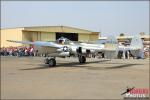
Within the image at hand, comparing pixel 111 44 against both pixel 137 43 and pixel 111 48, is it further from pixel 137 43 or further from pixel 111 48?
pixel 137 43

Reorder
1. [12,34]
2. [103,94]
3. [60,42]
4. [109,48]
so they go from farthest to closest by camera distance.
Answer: [12,34], [60,42], [109,48], [103,94]

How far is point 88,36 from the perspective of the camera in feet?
196

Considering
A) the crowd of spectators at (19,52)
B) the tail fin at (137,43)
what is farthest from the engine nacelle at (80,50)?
the crowd of spectators at (19,52)

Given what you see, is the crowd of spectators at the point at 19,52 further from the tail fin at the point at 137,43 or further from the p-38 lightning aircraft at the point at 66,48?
the tail fin at the point at 137,43

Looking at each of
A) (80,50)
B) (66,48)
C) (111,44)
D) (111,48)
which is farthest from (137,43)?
(66,48)

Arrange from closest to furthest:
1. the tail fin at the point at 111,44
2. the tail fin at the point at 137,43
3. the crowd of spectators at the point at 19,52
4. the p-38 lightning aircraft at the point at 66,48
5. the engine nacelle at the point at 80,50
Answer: the tail fin at the point at 111,44 → the p-38 lightning aircraft at the point at 66,48 → the tail fin at the point at 137,43 → the engine nacelle at the point at 80,50 → the crowd of spectators at the point at 19,52

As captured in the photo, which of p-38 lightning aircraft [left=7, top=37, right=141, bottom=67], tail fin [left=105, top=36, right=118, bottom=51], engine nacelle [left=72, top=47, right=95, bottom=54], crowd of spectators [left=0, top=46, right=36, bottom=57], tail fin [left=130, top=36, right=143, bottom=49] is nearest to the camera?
tail fin [left=105, top=36, right=118, bottom=51]

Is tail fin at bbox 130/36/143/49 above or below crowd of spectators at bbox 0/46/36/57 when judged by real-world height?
above

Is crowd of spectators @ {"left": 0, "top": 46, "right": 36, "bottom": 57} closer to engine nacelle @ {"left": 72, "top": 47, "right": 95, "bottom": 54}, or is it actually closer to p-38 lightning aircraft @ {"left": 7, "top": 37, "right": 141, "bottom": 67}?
p-38 lightning aircraft @ {"left": 7, "top": 37, "right": 141, "bottom": 67}

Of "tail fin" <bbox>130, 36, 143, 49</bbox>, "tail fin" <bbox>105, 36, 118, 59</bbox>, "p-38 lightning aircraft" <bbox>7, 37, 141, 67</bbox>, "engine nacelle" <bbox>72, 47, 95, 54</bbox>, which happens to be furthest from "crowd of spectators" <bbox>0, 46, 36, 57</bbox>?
"tail fin" <bbox>105, 36, 118, 59</bbox>

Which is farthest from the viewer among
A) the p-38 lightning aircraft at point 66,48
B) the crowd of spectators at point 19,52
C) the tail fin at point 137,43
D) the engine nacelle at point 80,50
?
the crowd of spectators at point 19,52

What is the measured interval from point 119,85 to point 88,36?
47580 millimetres

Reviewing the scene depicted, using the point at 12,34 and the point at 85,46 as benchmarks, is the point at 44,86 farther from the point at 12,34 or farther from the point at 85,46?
the point at 12,34

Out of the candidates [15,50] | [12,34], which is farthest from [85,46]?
[12,34]
